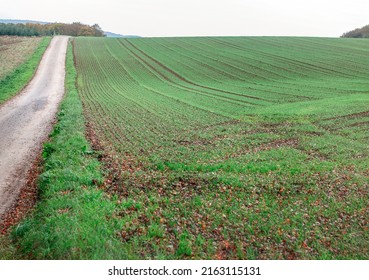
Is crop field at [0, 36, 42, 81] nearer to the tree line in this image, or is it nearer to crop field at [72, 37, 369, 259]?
crop field at [72, 37, 369, 259]

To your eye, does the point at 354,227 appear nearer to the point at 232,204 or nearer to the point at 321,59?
the point at 232,204

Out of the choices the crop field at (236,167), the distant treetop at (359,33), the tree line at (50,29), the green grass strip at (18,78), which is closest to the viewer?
the crop field at (236,167)

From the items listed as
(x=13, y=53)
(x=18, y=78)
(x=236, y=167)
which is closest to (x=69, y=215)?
(x=236, y=167)

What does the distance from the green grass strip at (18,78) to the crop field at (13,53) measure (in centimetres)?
103

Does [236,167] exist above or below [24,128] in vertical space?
above

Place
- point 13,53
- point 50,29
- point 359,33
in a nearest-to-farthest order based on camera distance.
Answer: point 13,53 < point 359,33 < point 50,29

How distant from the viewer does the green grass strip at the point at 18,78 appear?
35819 millimetres

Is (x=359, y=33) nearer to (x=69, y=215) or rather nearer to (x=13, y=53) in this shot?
(x=13, y=53)

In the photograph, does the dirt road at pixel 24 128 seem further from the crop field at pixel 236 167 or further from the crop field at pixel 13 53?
the crop field at pixel 13 53

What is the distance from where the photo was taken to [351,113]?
2734 cm

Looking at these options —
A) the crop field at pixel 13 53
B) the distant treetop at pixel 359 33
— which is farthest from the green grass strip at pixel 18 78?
the distant treetop at pixel 359 33

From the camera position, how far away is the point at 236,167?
1579cm

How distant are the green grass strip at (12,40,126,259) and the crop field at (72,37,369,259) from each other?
1.46ft

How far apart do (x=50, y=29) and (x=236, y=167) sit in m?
130
